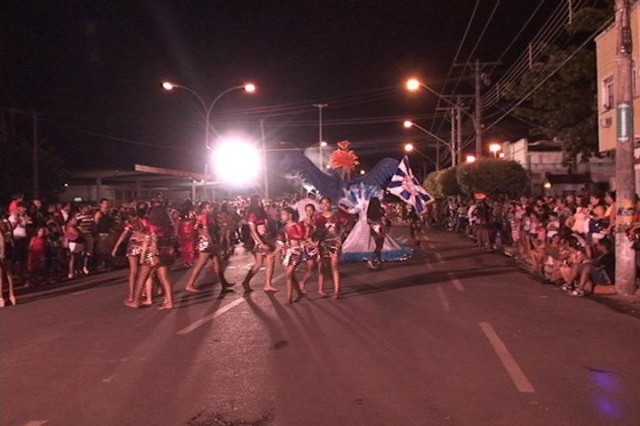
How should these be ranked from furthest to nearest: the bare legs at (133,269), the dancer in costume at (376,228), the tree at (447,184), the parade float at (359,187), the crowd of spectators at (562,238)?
the tree at (447,184), the parade float at (359,187), the dancer in costume at (376,228), the crowd of spectators at (562,238), the bare legs at (133,269)

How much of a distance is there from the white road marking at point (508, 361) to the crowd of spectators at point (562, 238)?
417 cm

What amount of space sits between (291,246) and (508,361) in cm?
498

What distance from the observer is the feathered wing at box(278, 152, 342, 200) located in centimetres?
2053

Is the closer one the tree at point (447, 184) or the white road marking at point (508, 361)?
the white road marking at point (508, 361)

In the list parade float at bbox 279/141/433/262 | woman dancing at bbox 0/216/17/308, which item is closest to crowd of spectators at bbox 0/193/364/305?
woman dancing at bbox 0/216/17/308

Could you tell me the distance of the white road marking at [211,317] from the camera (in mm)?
9258

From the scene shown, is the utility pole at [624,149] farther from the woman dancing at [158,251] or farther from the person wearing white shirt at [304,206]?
the woman dancing at [158,251]

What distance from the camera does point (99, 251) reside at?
17781 millimetres

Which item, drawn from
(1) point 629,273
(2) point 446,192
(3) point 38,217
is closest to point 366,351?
(1) point 629,273

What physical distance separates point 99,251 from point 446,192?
1044 inches

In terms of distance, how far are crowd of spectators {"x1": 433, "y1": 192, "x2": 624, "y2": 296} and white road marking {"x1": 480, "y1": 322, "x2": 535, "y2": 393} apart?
13.7 ft

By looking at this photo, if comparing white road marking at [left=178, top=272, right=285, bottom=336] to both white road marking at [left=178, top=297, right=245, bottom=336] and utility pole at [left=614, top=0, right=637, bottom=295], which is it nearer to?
white road marking at [left=178, top=297, right=245, bottom=336]

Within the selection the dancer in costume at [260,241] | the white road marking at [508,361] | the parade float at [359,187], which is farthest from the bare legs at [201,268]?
the parade float at [359,187]

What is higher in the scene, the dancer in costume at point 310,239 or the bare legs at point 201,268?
the dancer in costume at point 310,239
